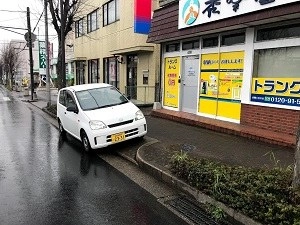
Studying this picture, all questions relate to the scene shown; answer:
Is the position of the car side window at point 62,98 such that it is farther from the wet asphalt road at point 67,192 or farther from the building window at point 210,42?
the building window at point 210,42

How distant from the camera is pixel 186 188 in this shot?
465 centimetres

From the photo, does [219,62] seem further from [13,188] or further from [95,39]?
[95,39]

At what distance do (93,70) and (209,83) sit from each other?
51.1ft

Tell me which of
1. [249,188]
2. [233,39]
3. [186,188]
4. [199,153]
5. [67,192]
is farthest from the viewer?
[233,39]

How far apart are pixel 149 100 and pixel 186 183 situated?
10.8 metres

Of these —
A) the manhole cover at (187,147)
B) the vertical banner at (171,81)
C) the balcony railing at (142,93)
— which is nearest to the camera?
the manhole cover at (187,147)

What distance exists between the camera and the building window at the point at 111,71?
19297mm

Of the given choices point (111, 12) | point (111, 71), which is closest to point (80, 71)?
point (111, 71)

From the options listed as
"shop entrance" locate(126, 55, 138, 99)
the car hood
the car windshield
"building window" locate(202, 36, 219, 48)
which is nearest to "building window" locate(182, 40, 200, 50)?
"building window" locate(202, 36, 219, 48)

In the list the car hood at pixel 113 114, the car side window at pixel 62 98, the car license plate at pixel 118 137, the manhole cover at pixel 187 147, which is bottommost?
the manhole cover at pixel 187 147

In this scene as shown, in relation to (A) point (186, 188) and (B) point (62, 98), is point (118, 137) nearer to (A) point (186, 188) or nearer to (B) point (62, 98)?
(A) point (186, 188)

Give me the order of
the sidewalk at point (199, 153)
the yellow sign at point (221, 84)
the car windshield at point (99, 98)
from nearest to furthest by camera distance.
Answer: the sidewalk at point (199, 153), the car windshield at point (99, 98), the yellow sign at point (221, 84)

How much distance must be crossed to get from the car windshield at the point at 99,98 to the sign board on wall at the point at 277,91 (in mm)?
3716

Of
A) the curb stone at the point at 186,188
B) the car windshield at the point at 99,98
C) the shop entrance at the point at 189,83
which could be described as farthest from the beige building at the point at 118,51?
the curb stone at the point at 186,188
